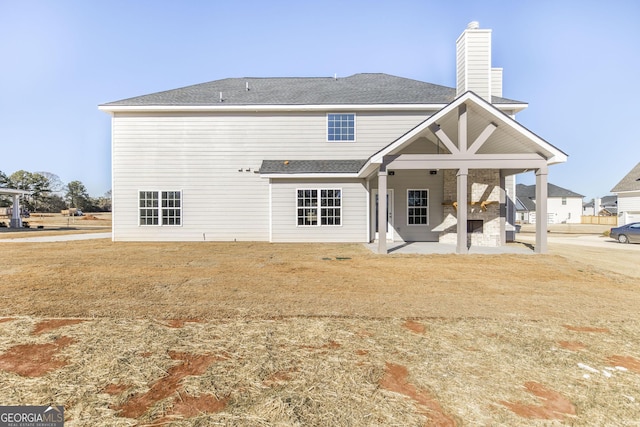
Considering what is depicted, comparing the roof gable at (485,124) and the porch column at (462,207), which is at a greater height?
the roof gable at (485,124)

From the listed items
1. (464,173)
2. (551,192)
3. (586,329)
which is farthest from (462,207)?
(551,192)

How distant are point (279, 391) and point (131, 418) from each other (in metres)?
1.22

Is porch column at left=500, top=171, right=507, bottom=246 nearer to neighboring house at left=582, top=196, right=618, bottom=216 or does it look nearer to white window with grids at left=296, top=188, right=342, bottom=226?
white window with grids at left=296, top=188, right=342, bottom=226

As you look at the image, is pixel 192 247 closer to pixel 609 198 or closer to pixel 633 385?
pixel 633 385

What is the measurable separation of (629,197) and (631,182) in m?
1.45

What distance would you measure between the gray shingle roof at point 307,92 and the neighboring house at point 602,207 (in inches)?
2804

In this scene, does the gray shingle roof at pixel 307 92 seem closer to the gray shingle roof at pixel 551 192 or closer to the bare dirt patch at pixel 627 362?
the bare dirt patch at pixel 627 362

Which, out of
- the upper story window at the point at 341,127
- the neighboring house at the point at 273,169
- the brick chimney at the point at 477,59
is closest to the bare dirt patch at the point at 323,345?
the neighboring house at the point at 273,169

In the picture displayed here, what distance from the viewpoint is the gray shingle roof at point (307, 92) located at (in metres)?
14.9

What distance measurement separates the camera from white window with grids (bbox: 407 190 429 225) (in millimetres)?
14773

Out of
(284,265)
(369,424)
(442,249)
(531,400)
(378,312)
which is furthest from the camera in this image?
(442,249)

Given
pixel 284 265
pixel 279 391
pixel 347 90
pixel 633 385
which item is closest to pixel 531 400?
pixel 633 385

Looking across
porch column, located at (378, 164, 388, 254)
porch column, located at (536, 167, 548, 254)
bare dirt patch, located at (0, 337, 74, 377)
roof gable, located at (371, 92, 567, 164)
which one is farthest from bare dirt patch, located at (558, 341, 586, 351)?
porch column, located at (536, 167, 548, 254)

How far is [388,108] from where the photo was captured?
14.7 m
